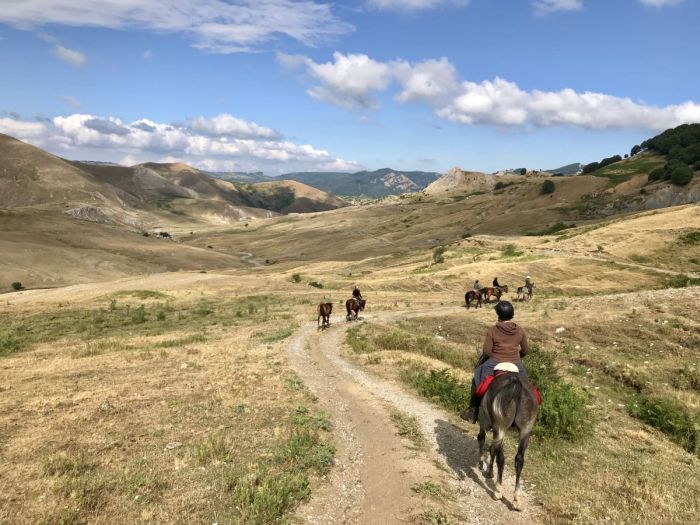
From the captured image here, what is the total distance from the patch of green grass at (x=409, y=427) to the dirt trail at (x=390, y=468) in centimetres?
18

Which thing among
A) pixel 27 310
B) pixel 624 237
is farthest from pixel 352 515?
pixel 624 237

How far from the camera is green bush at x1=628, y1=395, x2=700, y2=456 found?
44.8 feet

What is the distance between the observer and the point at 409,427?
502 inches

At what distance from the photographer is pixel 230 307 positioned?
1731 inches

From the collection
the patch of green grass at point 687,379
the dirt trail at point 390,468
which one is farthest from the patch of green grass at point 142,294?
the patch of green grass at point 687,379

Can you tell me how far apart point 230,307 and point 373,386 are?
29328mm

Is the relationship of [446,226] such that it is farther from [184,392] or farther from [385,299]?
[184,392]

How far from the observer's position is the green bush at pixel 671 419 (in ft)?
44.8

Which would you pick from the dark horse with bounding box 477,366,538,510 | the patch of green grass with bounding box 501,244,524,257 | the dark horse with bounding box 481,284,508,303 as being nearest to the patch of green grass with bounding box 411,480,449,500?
the dark horse with bounding box 477,366,538,510

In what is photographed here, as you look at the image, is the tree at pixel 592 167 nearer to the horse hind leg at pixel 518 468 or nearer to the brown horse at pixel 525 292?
the brown horse at pixel 525 292

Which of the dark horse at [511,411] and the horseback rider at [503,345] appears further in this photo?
the horseback rider at [503,345]

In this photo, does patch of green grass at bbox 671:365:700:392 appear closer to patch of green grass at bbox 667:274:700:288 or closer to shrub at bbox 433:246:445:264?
patch of green grass at bbox 667:274:700:288

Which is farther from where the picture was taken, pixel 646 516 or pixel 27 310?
pixel 27 310

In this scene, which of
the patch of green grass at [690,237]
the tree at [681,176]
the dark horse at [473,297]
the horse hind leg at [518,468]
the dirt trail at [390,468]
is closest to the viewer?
the dirt trail at [390,468]
